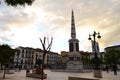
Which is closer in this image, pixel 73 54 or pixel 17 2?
pixel 17 2

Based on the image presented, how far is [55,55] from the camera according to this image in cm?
11569

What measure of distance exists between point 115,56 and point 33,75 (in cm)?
5007

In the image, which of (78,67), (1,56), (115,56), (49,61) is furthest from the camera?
(49,61)

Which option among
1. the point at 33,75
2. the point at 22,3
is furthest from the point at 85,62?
the point at 22,3

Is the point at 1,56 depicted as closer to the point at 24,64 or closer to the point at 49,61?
the point at 24,64

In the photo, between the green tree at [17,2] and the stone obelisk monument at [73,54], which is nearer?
the green tree at [17,2]

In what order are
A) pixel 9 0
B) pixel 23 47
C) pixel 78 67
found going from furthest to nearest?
pixel 23 47 → pixel 78 67 → pixel 9 0

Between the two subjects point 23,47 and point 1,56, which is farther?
point 23,47

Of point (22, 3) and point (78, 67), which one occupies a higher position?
point (22, 3)

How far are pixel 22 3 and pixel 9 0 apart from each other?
57 centimetres

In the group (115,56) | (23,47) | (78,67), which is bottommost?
(78,67)

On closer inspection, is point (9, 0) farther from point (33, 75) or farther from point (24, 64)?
point (24, 64)

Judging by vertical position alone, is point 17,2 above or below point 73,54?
above

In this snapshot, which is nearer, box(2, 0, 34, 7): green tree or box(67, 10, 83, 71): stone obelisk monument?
box(2, 0, 34, 7): green tree
